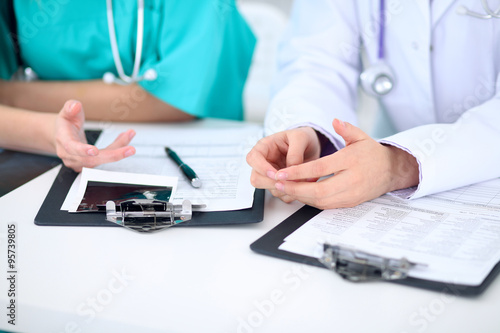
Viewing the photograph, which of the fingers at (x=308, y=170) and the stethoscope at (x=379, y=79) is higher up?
the stethoscope at (x=379, y=79)

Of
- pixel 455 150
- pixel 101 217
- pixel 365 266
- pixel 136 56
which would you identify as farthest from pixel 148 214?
pixel 136 56

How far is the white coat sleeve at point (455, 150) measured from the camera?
0.75m

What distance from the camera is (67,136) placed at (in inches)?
33.2

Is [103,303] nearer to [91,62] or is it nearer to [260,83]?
[91,62]

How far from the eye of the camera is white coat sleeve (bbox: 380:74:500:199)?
2.45 feet

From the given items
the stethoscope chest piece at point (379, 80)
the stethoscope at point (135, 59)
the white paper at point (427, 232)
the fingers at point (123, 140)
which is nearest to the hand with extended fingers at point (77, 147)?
the fingers at point (123, 140)

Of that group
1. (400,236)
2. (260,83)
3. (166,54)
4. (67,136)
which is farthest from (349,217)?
(260,83)

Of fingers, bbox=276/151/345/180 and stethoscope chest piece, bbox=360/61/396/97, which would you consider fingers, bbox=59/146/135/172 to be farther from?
stethoscope chest piece, bbox=360/61/396/97

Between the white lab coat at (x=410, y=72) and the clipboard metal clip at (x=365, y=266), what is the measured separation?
274 mm

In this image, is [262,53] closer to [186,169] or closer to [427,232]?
[186,169]

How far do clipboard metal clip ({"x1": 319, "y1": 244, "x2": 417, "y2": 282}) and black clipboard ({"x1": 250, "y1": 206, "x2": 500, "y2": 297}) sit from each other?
0.01 m

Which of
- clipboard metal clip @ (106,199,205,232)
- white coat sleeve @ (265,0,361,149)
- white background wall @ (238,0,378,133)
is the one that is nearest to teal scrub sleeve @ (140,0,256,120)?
white coat sleeve @ (265,0,361,149)

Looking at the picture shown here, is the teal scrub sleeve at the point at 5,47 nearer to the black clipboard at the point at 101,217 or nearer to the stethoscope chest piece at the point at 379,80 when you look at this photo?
the black clipboard at the point at 101,217

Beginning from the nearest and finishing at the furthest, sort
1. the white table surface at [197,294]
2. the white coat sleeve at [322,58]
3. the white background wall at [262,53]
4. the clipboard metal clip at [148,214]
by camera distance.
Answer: the white table surface at [197,294] → the clipboard metal clip at [148,214] → the white coat sleeve at [322,58] → the white background wall at [262,53]
